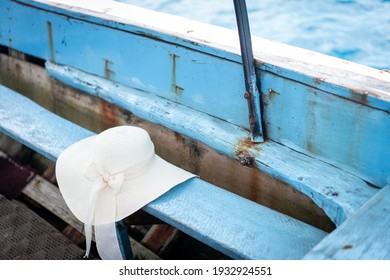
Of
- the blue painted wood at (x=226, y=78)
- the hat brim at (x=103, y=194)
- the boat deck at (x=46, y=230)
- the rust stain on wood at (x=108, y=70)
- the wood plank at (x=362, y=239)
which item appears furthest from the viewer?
the rust stain on wood at (x=108, y=70)

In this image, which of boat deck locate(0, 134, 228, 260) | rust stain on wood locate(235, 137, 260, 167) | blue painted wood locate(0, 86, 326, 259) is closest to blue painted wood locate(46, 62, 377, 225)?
rust stain on wood locate(235, 137, 260, 167)

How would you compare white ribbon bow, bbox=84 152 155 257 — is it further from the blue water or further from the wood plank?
the blue water

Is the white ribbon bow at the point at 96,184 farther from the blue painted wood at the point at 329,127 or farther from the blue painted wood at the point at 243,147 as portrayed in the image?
the blue painted wood at the point at 329,127

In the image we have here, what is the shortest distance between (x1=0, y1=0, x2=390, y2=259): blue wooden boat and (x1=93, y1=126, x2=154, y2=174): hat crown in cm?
18

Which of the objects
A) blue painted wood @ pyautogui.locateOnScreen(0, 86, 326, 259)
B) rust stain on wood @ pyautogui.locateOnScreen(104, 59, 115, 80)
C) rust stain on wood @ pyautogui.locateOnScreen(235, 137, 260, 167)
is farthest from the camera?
rust stain on wood @ pyautogui.locateOnScreen(104, 59, 115, 80)

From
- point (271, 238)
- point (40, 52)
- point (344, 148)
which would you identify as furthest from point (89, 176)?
point (40, 52)

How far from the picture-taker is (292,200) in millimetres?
1739

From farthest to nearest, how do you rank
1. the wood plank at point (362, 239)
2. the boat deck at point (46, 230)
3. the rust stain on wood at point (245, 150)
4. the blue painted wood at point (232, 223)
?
the boat deck at point (46, 230), the rust stain on wood at point (245, 150), the blue painted wood at point (232, 223), the wood plank at point (362, 239)

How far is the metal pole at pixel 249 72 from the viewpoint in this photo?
153cm

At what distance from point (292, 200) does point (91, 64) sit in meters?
1.13

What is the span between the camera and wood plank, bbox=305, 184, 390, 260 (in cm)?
108

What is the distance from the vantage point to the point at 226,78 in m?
1.77

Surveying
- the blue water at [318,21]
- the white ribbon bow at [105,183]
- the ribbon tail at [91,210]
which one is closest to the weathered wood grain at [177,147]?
the white ribbon bow at [105,183]

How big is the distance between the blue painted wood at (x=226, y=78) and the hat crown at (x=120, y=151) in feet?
1.17
